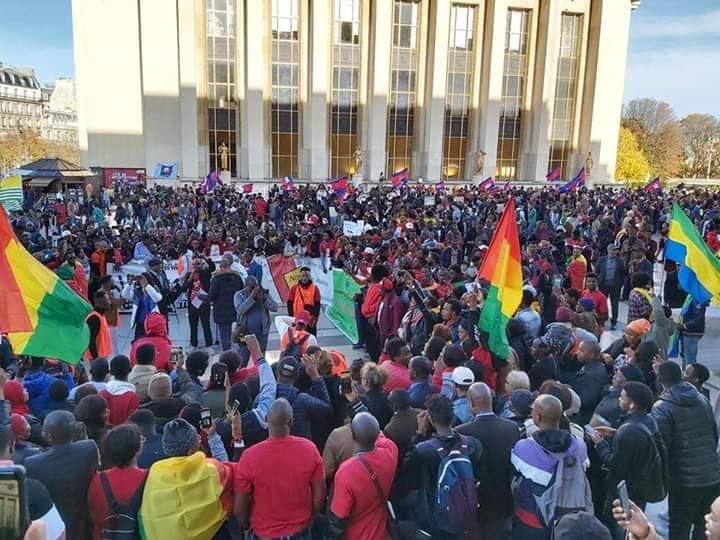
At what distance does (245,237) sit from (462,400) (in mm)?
8870

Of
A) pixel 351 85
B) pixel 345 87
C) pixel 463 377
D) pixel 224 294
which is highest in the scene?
pixel 351 85

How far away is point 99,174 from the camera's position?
104 ft

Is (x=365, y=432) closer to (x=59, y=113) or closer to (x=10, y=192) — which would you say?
(x=10, y=192)

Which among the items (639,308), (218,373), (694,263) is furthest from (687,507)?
(639,308)

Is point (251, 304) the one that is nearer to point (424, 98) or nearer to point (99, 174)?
point (99, 174)

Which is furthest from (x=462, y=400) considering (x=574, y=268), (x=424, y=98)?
(x=424, y=98)

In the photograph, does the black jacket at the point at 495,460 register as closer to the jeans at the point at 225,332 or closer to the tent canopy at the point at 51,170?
the jeans at the point at 225,332

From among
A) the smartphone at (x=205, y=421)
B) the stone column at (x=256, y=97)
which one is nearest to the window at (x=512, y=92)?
the stone column at (x=256, y=97)

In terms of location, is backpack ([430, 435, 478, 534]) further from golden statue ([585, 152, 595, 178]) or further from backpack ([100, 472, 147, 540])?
golden statue ([585, 152, 595, 178])

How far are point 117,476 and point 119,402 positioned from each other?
A: 50.7 inches

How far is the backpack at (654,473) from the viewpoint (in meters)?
3.72

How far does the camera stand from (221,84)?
36.8m

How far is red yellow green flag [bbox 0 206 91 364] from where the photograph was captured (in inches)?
200

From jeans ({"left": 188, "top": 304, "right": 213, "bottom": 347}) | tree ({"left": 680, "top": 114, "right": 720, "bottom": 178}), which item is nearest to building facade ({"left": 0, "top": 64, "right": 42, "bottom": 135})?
tree ({"left": 680, "top": 114, "right": 720, "bottom": 178})
